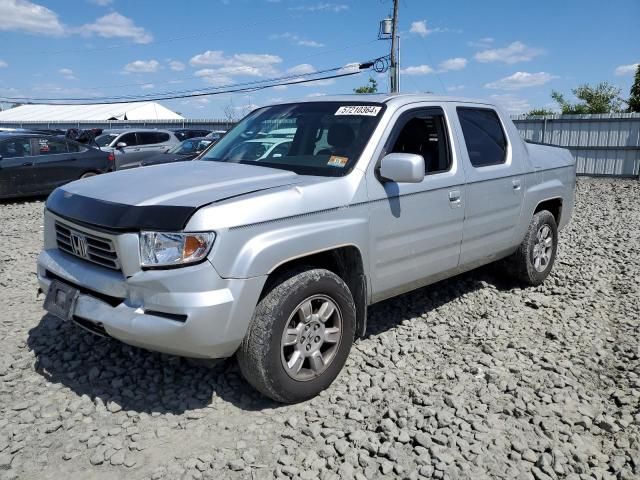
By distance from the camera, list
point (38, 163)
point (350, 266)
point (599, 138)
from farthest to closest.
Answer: point (599, 138), point (38, 163), point (350, 266)

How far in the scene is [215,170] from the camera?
3779mm

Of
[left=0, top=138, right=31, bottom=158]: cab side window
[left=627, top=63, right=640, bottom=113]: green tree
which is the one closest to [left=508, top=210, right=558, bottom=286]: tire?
[left=0, top=138, right=31, bottom=158]: cab side window

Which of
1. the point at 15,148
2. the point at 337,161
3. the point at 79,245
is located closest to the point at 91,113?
the point at 15,148

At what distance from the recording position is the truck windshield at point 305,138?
12.3 feet

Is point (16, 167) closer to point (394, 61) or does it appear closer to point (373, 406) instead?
point (373, 406)

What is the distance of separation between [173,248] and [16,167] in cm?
1039

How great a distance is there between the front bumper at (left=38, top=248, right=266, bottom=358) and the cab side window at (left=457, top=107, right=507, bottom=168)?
2.47 metres

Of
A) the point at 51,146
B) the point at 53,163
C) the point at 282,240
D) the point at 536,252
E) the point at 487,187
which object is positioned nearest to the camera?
the point at 282,240

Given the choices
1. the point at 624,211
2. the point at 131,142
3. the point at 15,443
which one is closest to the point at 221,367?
the point at 15,443

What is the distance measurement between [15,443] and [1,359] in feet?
3.76

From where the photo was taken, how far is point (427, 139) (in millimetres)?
4242

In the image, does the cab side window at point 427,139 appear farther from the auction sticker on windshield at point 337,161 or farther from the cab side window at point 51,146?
the cab side window at point 51,146

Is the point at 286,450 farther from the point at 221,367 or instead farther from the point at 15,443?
the point at 15,443

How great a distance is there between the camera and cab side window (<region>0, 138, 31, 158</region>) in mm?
11508
